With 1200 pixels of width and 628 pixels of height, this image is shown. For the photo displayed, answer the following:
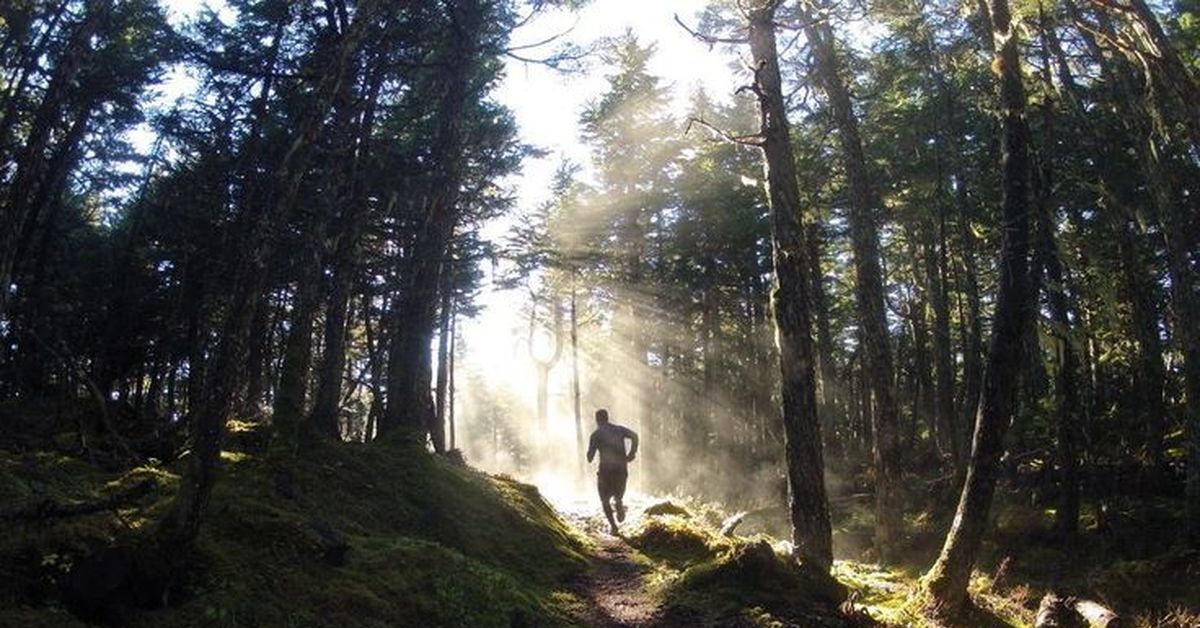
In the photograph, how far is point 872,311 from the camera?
14852 mm

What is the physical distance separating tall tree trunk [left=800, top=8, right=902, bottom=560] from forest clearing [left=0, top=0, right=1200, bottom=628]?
8 cm

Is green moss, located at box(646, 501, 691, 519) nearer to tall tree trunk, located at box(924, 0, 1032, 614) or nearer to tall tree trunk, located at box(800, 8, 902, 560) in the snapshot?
tall tree trunk, located at box(800, 8, 902, 560)

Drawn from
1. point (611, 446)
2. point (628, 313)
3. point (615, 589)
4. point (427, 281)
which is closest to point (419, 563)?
point (615, 589)

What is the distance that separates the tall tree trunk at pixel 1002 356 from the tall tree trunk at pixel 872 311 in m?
6.29

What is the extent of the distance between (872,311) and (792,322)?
650cm

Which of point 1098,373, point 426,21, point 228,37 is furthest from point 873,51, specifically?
point 228,37

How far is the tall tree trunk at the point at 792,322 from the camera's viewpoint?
870 centimetres

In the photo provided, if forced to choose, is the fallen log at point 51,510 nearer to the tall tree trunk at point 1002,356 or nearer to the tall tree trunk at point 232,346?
the tall tree trunk at point 232,346

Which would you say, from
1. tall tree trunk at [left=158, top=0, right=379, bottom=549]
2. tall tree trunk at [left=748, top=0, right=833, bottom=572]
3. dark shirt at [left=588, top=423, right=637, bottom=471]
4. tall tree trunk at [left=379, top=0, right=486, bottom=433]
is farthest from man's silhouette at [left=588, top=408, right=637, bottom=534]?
tall tree trunk at [left=158, top=0, right=379, bottom=549]

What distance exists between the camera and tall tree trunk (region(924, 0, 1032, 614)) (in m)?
7.56

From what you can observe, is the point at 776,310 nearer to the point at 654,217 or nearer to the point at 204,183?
the point at 204,183

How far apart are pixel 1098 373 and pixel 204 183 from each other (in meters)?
25.3

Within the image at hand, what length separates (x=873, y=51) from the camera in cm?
2164

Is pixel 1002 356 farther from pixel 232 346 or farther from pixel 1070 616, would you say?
pixel 232 346
